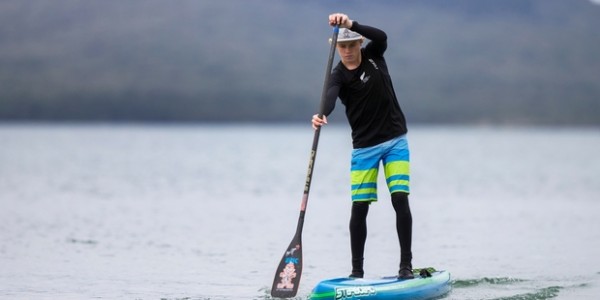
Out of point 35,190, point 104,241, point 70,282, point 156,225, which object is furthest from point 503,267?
point 35,190

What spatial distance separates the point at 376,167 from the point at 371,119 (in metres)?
0.50

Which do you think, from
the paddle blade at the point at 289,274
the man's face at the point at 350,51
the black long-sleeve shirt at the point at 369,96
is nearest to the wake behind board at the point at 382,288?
the paddle blade at the point at 289,274

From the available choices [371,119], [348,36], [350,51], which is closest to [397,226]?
[371,119]

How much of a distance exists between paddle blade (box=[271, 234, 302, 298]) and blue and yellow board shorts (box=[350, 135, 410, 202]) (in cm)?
80

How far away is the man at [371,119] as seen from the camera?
11000mm

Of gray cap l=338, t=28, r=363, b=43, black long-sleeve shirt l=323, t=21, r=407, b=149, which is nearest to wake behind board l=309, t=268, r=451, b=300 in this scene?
black long-sleeve shirt l=323, t=21, r=407, b=149

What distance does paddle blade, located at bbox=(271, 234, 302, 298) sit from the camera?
36.7 ft

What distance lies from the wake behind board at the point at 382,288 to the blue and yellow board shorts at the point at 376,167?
0.89 m

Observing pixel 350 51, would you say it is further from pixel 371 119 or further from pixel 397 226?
pixel 397 226

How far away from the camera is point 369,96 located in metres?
11.0

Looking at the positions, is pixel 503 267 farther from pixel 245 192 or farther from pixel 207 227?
pixel 245 192

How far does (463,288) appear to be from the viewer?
40.3 ft

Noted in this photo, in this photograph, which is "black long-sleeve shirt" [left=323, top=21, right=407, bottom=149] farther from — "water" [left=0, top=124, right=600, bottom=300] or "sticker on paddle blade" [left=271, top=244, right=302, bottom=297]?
"water" [left=0, top=124, right=600, bottom=300]

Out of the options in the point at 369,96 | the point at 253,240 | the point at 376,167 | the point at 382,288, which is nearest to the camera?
the point at 382,288
